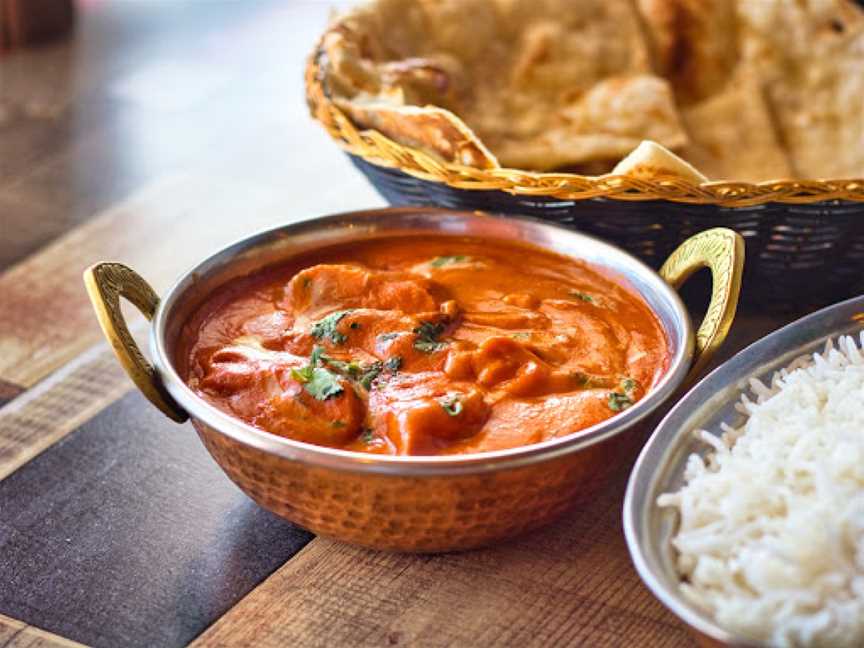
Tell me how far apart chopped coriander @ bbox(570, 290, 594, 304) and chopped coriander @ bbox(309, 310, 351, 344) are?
0.42 metres

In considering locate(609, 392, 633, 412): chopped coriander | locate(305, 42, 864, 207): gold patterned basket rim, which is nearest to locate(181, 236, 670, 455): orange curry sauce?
locate(609, 392, 633, 412): chopped coriander

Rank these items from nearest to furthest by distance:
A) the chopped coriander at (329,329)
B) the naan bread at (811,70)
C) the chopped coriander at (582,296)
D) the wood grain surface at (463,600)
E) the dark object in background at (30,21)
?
the wood grain surface at (463,600) < the chopped coriander at (329,329) < the chopped coriander at (582,296) < the naan bread at (811,70) < the dark object in background at (30,21)

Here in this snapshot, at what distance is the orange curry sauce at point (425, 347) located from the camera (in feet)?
5.79

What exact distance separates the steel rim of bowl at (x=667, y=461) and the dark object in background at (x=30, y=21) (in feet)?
11.5

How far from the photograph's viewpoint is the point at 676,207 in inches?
89.1

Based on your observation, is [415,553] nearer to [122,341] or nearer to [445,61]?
[122,341]

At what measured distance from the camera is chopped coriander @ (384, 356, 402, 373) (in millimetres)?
1891

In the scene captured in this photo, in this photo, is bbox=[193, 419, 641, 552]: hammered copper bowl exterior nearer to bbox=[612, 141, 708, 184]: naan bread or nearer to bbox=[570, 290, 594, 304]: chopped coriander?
bbox=[570, 290, 594, 304]: chopped coriander

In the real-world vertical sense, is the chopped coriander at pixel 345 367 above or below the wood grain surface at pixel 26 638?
above

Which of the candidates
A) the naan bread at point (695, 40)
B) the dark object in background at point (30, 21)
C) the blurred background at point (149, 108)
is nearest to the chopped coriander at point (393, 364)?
the blurred background at point (149, 108)

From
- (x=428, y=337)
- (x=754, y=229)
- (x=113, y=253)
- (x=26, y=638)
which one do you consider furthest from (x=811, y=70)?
(x=26, y=638)

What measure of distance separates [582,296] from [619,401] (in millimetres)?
354

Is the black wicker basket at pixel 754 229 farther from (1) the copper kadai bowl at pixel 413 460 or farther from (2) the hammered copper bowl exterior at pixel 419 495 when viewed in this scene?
(2) the hammered copper bowl exterior at pixel 419 495

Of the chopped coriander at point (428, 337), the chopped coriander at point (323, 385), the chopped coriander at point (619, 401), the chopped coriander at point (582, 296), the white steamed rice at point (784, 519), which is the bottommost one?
the white steamed rice at point (784, 519)
